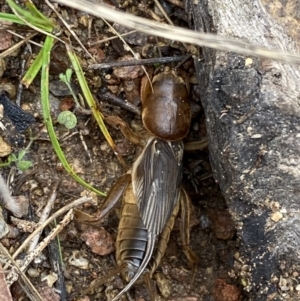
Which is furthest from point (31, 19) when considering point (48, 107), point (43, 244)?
point (43, 244)

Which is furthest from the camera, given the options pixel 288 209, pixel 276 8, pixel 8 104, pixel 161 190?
pixel 161 190

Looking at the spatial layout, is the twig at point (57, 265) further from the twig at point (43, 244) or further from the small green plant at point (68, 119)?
the small green plant at point (68, 119)

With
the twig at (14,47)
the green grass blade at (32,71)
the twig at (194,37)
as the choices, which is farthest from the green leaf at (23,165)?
the twig at (194,37)

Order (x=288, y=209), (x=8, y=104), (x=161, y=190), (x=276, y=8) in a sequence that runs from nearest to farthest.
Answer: (x=288, y=209)
(x=276, y=8)
(x=8, y=104)
(x=161, y=190)

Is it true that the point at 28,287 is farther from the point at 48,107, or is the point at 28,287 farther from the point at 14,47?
the point at 14,47

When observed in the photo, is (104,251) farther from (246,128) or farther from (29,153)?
(246,128)

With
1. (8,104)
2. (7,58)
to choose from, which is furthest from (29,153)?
(7,58)
